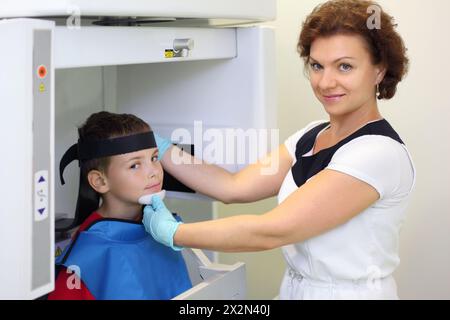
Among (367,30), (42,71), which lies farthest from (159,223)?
(367,30)

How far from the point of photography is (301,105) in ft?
7.14

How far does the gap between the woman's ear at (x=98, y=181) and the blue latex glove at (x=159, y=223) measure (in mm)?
98

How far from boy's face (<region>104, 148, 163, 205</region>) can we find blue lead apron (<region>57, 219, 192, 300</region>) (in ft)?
0.21

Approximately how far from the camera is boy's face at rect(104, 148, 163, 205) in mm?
1422

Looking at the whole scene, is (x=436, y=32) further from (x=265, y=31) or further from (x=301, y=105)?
(x=265, y=31)

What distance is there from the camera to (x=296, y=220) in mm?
1311

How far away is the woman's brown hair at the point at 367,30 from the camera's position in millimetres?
1387

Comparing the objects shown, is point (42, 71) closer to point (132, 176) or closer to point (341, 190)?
point (132, 176)

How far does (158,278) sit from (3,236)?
507mm

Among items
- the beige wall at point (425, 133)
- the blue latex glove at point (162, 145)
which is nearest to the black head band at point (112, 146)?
the blue latex glove at point (162, 145)

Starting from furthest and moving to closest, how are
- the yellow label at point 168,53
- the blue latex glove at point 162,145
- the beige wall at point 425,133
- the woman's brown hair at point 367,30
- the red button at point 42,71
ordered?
the beige wall at point 425,133
the blue latex glove at point 162,145
the woman's brown hair at point 367,30
the yellow label at point 168,53
the red button at point 42,71

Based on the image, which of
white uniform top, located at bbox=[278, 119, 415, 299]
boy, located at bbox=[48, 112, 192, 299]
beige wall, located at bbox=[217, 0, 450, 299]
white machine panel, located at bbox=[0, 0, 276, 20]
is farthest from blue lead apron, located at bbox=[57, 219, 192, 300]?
A: beige wall, located at bbox=[217, 0, 450, 299]

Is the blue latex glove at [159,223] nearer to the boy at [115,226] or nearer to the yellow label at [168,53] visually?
the boy at [115,226]
